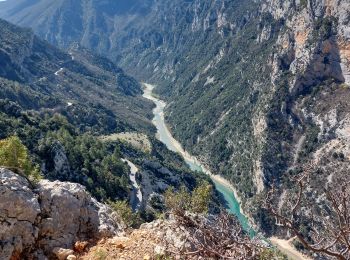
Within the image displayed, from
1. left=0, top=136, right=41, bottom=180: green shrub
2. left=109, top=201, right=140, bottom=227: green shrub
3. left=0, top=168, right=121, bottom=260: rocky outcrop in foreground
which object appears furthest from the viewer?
left=109, top=201, right=140, bottom=227: green shrub

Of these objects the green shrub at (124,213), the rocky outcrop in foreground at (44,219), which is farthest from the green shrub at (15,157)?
the green shrub at (124,213)

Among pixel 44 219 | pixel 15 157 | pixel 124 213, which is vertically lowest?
pixel 124 213

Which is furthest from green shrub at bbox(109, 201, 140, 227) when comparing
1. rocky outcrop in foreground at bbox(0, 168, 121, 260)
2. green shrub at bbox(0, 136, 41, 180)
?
rocky outcrop in foreground at bbox(0, 168, 121, 260)

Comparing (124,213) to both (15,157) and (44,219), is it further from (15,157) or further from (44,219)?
(44,219)

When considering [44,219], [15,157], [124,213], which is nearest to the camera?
[44,219]

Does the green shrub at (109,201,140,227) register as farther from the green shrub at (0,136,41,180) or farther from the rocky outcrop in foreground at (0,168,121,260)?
the rocky outcrop in foreground at (0,168,121,260)

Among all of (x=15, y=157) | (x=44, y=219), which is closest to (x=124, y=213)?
(x=15, y=157)

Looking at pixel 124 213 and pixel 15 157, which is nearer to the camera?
pixel 15 157

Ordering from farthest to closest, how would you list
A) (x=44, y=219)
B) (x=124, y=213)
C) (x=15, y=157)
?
(x=124, y=213), (x=15, y=157), (x=44, y=219)
